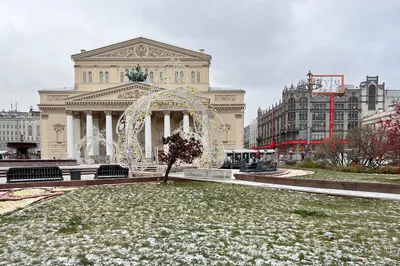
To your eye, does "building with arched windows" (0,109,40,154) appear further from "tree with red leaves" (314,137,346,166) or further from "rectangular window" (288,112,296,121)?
"tree with red leaves" (314,137,346,166)

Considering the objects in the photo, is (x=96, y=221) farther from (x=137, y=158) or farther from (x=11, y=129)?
(x=11, y=129)

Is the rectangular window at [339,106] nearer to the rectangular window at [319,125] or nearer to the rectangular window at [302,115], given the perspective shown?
the rectangular window at [319,125]

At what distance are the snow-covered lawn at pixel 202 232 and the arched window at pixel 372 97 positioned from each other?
3435 inches

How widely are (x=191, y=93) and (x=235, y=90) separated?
111 ft

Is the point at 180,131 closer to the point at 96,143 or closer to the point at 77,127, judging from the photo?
the point at 96,143

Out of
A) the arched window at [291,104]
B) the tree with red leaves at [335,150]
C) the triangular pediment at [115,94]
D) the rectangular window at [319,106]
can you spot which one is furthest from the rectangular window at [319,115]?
the triangular pediment at [115,94]

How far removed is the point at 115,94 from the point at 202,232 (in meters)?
39.4

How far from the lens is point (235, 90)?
51062 millimetres

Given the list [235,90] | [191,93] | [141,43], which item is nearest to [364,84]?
[235,90]

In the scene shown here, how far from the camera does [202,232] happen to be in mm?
7141

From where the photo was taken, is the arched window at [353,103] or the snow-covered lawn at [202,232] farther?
the arched window at [353,103]

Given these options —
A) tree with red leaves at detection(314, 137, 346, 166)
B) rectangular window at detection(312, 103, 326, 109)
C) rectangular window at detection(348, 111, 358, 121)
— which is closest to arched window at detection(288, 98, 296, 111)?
rectangular window at detection(312, 103, 326, 109)

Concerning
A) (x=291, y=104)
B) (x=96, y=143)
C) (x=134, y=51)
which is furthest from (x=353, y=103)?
(x=96, y=143)

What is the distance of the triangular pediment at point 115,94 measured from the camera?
4288 centimetres
